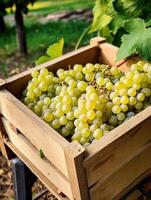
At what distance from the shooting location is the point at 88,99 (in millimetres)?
1081

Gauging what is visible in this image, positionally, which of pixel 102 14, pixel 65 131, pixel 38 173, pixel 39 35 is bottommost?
pixel 39 35

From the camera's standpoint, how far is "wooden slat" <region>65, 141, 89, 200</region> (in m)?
0.88

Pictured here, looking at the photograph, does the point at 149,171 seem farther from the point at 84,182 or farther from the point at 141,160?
the point at 84,182

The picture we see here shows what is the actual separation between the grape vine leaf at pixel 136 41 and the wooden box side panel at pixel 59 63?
177 millimetres

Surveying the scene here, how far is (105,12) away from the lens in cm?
151

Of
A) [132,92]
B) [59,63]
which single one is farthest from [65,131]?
[59,63]

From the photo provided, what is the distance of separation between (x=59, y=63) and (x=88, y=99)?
12.2 inches

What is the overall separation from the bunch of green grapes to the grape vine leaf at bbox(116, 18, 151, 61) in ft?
0.14

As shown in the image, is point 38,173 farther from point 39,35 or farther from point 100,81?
point 39,35

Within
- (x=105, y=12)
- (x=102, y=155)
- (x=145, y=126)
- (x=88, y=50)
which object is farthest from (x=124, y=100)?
(x=105, y=12)

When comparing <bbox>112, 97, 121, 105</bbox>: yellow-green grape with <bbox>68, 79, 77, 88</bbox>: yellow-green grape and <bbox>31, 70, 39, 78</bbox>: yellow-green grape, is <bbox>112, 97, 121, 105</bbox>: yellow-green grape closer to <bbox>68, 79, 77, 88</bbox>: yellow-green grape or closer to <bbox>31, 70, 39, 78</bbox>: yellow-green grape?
<bbox>68, 79, 77, 88</bbox>: yellow-green grape

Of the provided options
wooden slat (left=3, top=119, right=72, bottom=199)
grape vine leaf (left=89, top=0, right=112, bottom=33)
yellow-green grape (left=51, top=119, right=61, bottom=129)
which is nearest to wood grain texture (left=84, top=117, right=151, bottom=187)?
wooden slat (left=3, top=119, right=72, bottom=199)

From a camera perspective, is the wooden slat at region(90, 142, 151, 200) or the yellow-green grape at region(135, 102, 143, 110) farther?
the yellow-green grape at region(135, 102, 143, 110)

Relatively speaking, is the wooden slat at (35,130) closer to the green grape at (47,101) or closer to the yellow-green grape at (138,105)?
the green grape at (47,101)
